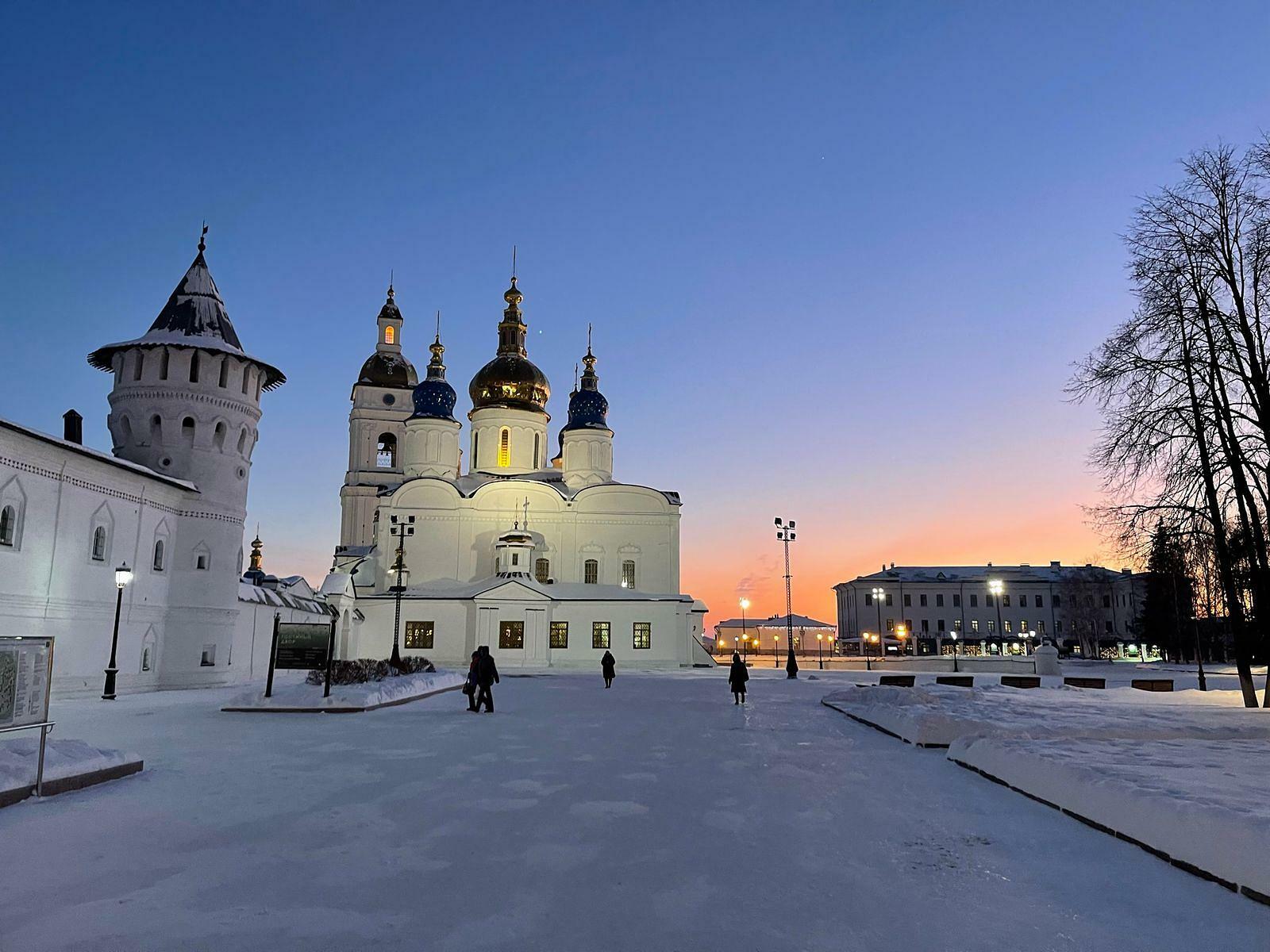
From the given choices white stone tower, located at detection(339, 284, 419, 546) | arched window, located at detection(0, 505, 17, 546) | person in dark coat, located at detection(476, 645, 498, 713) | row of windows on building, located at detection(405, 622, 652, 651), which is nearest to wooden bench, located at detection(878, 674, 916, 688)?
person in dark coat, located at detection(476, 645, 498, 713)

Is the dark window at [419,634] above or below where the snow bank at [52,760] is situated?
above

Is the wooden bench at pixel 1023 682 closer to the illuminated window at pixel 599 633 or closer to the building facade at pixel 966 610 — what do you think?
the illuminated window at pixel 599 633

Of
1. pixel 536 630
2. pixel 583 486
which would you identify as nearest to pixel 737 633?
pixel 583 486

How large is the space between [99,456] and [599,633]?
2646cm

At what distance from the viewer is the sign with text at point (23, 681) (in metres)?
7.63

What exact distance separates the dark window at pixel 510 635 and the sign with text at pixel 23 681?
3495 centimetres

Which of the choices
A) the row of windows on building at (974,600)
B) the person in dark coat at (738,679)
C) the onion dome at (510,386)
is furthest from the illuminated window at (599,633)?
the row of windows on building at (974,600)

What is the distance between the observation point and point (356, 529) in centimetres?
6253

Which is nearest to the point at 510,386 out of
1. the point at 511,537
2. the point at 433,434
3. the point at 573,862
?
the point at 433,434

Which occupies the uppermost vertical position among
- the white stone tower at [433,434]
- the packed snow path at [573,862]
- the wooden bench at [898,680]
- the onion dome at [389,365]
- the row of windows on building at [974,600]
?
the onion dome at [389,365]

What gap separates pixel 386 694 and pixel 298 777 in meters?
9.72

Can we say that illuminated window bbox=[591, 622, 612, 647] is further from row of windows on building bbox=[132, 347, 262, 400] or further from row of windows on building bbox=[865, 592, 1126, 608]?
row of windows on building bbox=[865, 592, 1126, 608]

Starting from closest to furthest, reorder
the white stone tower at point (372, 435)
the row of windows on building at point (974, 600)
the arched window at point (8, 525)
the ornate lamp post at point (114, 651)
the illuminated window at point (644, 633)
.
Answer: the arched window at point (8, 525) → the ornate lamp post at point (114, 651) → the illuminated window at point (644, 633) → the white stone tower at point (372, 435) → the row of windows on building at point (974, 600)

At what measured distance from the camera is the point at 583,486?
53531mm
